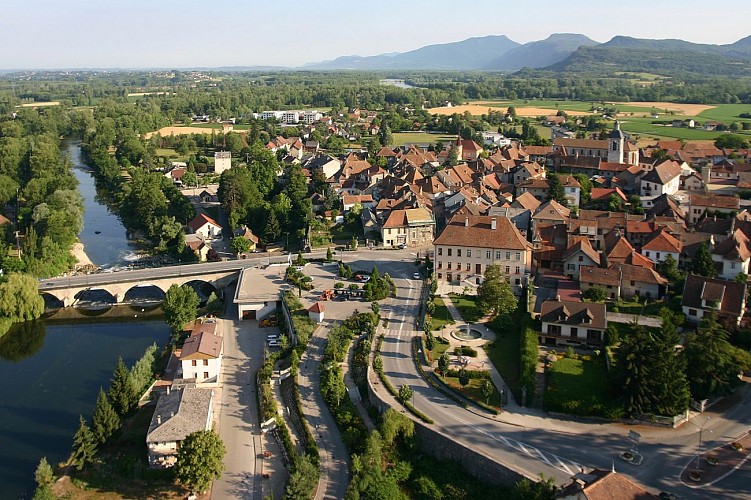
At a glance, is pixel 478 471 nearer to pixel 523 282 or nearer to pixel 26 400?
pixel 523 282

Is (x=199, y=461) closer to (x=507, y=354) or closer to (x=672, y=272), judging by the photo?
(x=507, y=354)

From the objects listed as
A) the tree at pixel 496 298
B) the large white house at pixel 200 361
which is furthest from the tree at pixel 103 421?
the tree at pixel 496 298

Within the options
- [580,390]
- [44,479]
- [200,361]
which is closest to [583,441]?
[580,390]

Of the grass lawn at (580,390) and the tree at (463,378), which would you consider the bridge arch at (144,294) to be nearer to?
the tree at (463,378)

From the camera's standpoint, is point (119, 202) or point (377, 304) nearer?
point (377, 304)

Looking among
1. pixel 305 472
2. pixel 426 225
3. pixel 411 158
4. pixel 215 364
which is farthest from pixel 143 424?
pixel 411 158

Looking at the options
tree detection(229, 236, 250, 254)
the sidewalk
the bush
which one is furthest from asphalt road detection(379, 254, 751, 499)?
tree detection(229, 236, 250, 254)
